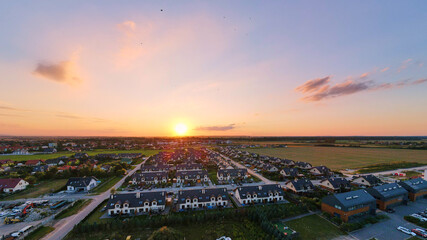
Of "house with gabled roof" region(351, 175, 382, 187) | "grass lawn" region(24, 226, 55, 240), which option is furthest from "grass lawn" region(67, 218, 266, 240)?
"house with gabled roof" region(351, 175, 382, 187)

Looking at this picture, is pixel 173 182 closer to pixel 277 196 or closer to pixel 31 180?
pixel 277 196

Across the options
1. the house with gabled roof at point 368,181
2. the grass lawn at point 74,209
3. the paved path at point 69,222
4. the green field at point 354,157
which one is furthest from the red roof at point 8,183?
the green field at point 354,157

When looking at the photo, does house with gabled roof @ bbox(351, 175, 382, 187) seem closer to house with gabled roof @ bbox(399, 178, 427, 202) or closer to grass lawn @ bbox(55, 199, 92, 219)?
house with gabled roof @ bbox(399, 178, 427, 202)

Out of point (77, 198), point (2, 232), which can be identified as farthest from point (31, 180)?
point (2, 232)

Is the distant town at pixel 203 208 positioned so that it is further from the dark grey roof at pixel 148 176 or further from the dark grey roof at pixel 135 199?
the dark grey roof at pixel 148 176

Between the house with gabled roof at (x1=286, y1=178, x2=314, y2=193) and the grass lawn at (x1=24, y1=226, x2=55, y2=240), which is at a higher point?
the house with gabled roof at (x1=286, y1=178, x2=314, y2=193)

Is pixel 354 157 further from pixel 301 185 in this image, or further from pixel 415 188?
pixel 301 185

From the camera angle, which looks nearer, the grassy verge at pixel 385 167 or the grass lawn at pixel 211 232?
the grass lawn at pixel 211 232
